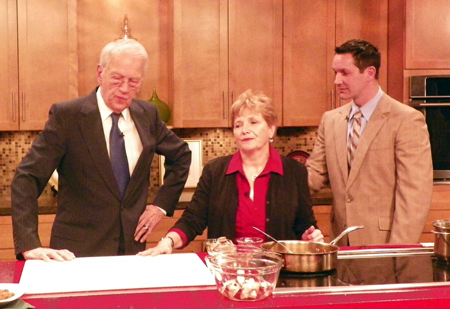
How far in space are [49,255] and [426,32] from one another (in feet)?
10.5

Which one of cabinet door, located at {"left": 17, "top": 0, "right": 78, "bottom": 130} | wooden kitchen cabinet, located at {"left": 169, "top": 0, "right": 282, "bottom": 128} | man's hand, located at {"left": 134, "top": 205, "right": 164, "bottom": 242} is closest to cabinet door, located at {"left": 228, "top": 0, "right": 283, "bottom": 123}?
wooden kitchen cabinet, located at {"left": 169, "top": 0, "right": 282, "bottom": 128}

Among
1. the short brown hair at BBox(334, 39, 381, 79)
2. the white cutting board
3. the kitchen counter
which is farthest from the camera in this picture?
the short brown hair at BBox(334, 39, 381, 79)

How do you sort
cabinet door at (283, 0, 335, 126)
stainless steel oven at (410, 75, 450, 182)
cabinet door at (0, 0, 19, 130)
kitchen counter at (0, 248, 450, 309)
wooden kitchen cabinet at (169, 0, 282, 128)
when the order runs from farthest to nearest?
cabinet door at (283, 0, 335, 126)
wooden kitchen cabinet at (169, 0, 282, 128)
stainless steel oven at (410, 75, 450, 182)
cabinet door at (0, 0, 19, 130)
kitchen counter at (0, 248, 450, 309)

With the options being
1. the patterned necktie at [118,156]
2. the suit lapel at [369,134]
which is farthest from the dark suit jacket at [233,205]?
the suit lapel at [369,134]

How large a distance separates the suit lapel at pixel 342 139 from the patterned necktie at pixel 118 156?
3.62 feet

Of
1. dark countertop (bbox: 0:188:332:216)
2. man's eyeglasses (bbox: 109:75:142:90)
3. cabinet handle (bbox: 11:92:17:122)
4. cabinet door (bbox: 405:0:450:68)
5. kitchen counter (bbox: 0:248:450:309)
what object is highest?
cabinet door (bbox: 405:0:450:68)

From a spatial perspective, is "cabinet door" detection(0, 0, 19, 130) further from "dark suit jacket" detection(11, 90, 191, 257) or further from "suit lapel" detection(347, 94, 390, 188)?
"suit lapel" detection(347, 94, 390, 188)

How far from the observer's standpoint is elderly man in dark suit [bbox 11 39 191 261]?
8.30 feet

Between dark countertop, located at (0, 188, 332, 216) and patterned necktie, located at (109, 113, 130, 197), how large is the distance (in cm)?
153

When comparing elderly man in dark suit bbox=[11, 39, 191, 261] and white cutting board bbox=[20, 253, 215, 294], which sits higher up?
elderly man in dark suit bbox=[11, 39, 191, 261]

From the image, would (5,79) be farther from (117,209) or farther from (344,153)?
(344,153)

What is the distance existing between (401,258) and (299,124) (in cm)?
254

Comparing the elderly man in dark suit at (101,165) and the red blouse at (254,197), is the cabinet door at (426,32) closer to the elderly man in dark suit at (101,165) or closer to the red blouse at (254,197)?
the red blouse at (254,197)

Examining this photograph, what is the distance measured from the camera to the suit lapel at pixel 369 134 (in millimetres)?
3094
